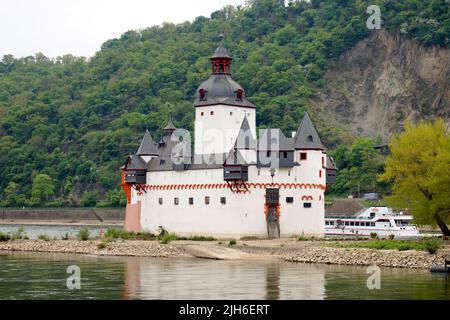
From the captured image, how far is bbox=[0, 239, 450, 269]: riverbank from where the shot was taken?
58.9 meters

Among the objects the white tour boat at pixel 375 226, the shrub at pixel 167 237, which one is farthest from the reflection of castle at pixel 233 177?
the white tour boat at pixel 375 226

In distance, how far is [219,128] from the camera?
8331 centimetres

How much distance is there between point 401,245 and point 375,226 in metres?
30.0

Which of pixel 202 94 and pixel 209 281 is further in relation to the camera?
pixel 202 94

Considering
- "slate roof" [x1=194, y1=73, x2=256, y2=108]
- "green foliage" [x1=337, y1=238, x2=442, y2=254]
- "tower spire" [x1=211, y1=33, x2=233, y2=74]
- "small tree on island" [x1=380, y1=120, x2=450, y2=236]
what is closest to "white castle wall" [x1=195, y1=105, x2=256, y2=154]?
"slate roof" [x1=194, y1=73, x2=256, y2=108]

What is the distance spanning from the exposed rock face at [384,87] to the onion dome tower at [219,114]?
79.4 metres

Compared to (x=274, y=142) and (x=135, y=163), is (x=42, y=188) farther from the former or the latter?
(x=274, y=142)

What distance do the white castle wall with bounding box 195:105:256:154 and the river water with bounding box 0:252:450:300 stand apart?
19815mm

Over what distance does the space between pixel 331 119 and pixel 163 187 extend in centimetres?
8606

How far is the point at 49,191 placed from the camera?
161 metres

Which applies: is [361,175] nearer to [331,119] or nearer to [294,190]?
[331,119]

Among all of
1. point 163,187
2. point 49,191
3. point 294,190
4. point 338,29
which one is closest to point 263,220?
point 294,190

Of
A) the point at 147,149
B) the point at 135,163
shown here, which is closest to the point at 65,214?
the point at 147,149

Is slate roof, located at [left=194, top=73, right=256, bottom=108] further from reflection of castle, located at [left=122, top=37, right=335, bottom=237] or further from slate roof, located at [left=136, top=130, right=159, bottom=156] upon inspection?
slate roof, located at [left=136, top=130, right=159, bottom=156]
